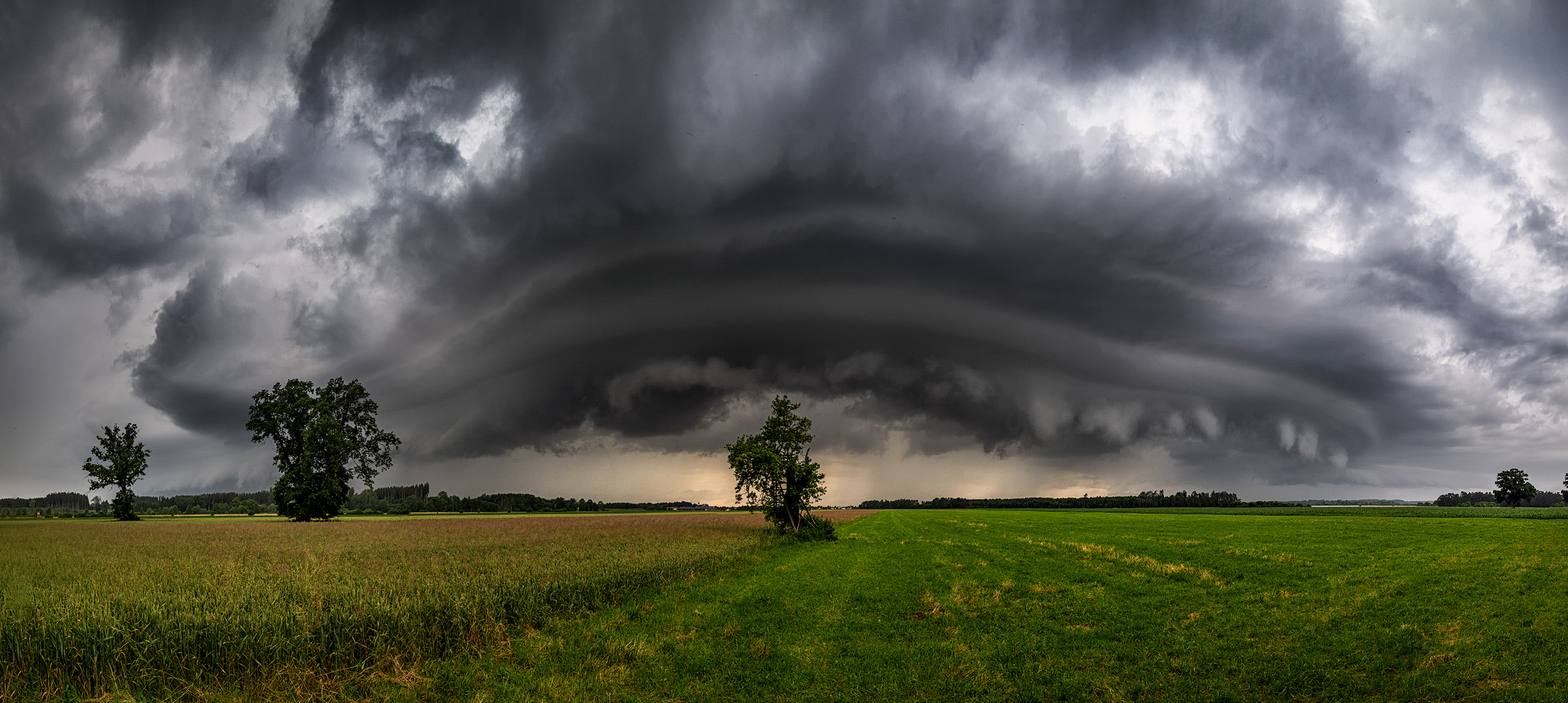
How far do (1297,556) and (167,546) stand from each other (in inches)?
2378

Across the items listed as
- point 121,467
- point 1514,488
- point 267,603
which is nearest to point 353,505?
point 121,467

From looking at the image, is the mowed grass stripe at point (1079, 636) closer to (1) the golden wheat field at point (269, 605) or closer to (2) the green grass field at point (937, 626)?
(2) the green grass field at point (937, 626)

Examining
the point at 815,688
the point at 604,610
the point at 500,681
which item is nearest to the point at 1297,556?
the point at 815,688

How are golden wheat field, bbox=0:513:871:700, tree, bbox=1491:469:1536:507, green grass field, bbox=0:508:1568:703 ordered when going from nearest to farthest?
golden wheat field, bbox=0:513:871:700, green grass field, bbox=0:508:1568:703, tree, bbox=1491:469:1536:507

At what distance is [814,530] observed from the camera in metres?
49.0

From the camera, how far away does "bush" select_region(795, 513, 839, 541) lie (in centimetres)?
4809

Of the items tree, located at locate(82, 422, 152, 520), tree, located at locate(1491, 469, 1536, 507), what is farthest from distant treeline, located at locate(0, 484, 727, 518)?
tree, located at locate(1491, 469, 1536, 507)

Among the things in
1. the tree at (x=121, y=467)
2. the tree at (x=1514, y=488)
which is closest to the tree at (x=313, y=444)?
the tree at (x=121, y=467)

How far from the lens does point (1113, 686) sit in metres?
12.4

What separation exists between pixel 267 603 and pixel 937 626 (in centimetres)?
1744

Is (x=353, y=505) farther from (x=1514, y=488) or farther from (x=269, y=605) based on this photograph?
(x=1514, y=488)

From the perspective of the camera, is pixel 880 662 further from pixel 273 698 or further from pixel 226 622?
pixel 226 622

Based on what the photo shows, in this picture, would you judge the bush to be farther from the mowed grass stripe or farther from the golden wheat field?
the mowed grass stripe

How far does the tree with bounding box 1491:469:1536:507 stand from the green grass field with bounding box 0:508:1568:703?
592 feet
